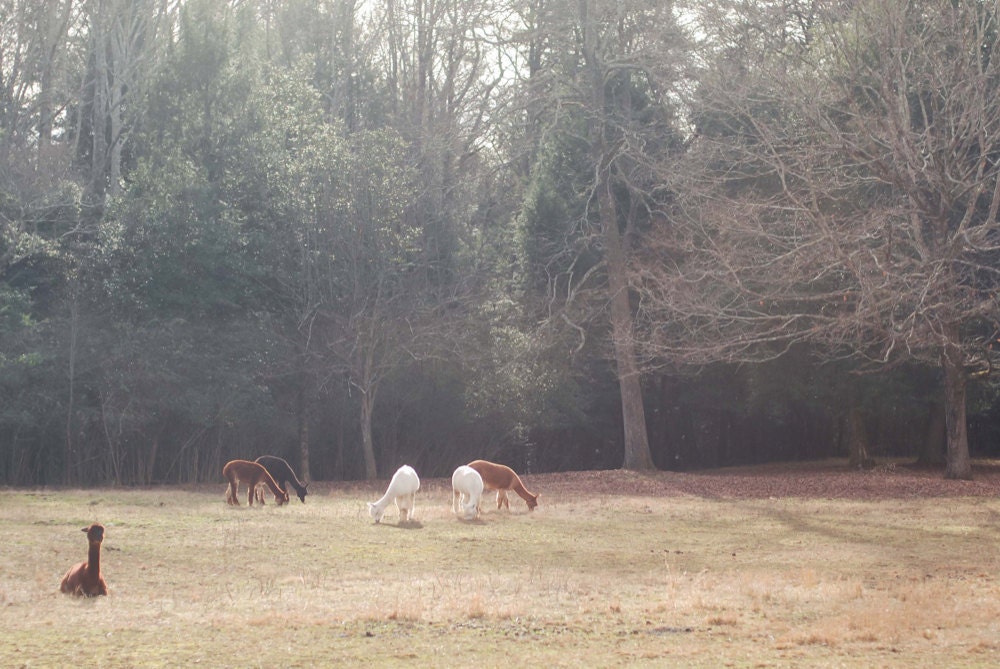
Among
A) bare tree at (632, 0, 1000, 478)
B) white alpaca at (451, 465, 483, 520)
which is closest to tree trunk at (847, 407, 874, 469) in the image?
bare tree at (632, 0, 1000, 478)

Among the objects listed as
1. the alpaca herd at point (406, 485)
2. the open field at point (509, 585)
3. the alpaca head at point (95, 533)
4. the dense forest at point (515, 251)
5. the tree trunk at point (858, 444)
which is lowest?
the open field at point (509, 585)

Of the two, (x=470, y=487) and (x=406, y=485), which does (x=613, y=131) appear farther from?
(x=406, y=485)

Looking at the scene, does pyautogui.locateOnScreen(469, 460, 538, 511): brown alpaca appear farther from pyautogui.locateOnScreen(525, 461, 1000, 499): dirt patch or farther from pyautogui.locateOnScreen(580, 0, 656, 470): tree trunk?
pyautogui.locateOnScreen(580, 0, 656, 470): tree trunk

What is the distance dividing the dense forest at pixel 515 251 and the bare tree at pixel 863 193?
0.12 metres

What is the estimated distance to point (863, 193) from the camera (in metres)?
25.3

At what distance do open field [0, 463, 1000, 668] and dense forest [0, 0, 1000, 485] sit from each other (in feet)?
17.8

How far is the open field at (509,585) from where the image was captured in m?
8.37

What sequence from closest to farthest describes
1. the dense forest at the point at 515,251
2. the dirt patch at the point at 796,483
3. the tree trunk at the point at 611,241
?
the dense forest at the point at 515,251 → the dirt patch at the point at 796,483 → the tree trunk at the point at 611,241

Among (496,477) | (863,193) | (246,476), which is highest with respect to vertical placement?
(863,193)

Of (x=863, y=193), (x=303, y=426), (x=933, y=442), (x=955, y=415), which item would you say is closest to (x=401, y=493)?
(x=303, y=426)

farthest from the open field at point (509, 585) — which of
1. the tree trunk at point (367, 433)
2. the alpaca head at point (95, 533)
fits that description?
the tree trunk at point (367, 433)

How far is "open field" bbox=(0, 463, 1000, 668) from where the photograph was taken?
8.37 m

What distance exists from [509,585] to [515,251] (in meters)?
21.6

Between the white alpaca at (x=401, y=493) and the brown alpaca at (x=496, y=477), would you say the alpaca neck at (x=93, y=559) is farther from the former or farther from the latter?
the brown alpaca at (x=496, y=477)
